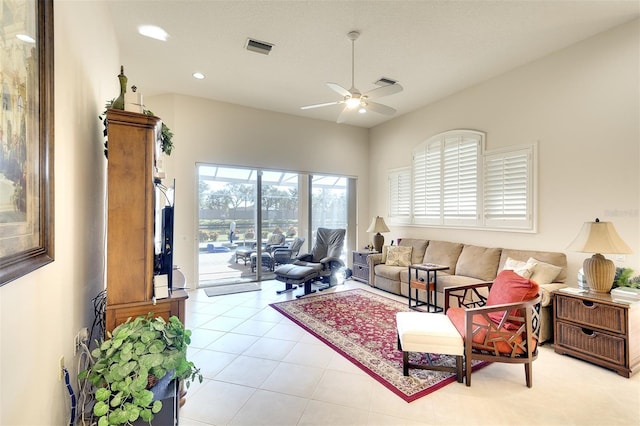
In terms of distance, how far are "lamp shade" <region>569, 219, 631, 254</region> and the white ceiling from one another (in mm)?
2146

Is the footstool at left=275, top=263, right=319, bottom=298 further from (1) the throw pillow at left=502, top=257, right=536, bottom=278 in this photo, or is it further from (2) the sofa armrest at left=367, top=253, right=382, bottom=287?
(1) the throw pillow at left=502, top=257, right=536, bottom=278

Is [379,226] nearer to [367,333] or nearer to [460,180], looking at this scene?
[460,180]

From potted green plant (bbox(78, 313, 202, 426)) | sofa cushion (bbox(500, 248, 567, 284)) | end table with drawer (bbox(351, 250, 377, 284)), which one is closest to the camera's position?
potted green plant (bbox(78, 313, 202, 426))

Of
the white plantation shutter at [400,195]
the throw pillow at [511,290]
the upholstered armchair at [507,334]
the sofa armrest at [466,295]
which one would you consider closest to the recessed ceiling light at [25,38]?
the upholstered armchair at [507,334]

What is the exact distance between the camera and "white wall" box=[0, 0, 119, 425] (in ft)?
3.63

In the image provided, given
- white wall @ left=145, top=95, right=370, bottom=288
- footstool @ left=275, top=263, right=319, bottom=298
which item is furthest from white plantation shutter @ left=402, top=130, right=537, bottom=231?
footstool @ left=275, top=263, right=319, bottom=298

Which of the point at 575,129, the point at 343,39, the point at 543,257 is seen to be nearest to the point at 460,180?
the point at 575,129

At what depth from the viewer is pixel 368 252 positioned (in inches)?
232

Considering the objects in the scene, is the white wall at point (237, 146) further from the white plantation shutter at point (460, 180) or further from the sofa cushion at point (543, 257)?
the sofa cushion at point (543, 257)

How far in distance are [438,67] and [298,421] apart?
14.5 ft

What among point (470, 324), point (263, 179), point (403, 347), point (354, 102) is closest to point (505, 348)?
point (470, 324)

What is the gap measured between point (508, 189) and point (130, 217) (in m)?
4.58

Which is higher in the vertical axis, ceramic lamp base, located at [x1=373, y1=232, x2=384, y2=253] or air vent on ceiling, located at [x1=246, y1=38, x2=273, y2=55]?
air vent on ceiling, located at [x1=246, y1=38, x2=273, y2=55]

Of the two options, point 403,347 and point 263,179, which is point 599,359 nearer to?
point 403,347
